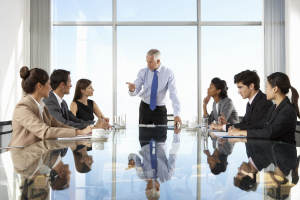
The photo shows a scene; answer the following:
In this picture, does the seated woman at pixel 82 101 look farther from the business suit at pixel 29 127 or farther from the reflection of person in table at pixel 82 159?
the reflection of person in table at pixel 82 159

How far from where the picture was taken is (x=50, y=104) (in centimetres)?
304

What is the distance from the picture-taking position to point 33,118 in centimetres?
216

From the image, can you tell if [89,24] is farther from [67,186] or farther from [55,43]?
[67,186]

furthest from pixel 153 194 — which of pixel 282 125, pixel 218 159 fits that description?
pixel 282 125

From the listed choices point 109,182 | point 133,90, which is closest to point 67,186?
point 109,182

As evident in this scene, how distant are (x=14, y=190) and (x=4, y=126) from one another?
2.07 meters

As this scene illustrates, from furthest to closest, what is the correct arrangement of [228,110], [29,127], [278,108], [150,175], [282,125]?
1. [228,110]
2. [278,108]
3. [282,125]
4. [29,127]
5. [150,175]

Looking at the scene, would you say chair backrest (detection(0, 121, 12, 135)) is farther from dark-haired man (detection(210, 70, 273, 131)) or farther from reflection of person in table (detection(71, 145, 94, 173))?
dark-haired man (detection(210, 70, 273, 131))

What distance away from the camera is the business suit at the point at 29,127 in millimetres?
2164

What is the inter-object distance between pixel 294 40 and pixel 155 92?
3751 millimetres

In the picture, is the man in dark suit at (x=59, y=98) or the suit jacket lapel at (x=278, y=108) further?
the man in dark suit at (x=59, y=98)

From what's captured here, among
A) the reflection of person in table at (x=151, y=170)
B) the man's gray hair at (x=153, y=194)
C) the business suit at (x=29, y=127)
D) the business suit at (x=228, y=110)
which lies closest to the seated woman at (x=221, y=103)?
the business suit at (x=228, y=110)

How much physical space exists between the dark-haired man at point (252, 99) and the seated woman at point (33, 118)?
1550mm

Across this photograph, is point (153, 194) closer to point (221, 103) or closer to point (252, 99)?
point (252, 99)
